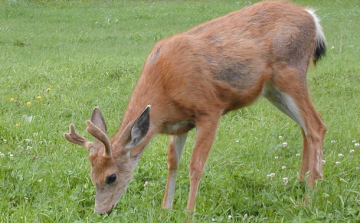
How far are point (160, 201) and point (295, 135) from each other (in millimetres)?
2265

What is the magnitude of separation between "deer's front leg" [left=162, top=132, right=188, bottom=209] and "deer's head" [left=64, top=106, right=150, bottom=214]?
1.64ft

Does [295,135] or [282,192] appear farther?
[295,135]

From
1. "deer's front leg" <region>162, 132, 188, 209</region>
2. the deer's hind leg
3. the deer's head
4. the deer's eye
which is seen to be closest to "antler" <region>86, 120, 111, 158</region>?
the deer's head

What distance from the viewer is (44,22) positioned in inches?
797

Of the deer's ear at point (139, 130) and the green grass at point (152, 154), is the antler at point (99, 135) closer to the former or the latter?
the deer's ear at point (139, 130)

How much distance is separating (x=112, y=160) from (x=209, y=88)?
1.10 metres

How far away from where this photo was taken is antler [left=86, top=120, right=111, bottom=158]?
4.46 m

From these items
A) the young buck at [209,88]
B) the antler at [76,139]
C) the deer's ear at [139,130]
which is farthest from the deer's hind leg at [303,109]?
the antler at [76,139]

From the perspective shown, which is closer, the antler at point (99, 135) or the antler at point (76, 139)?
the antler at point (99, 135)

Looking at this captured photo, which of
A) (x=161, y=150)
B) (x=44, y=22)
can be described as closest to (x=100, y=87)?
(x=161, y=150)

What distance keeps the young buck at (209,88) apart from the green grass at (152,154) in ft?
0.92

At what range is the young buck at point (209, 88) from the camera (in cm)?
491

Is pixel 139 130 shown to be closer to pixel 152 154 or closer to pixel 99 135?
pixel 99 135

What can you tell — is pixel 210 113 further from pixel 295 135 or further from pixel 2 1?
pixel 2 1
